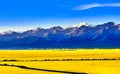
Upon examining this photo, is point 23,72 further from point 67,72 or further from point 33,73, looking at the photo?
point 67,72

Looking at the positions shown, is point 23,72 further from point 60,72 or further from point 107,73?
point 107,73

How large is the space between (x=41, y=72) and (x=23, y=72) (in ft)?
6.29

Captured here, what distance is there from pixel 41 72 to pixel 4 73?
3.93m

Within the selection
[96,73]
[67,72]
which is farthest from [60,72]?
[96,73]

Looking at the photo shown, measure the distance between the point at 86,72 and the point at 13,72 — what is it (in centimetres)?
785

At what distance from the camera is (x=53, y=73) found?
45.8 metres

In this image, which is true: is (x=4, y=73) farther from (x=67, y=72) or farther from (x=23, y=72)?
(x=67, y=72)

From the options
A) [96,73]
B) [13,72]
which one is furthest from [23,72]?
[96,73]

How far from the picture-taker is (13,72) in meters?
47.7

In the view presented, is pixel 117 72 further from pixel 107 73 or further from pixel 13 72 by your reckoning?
pixel 13 72

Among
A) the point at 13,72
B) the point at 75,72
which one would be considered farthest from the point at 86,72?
the point at 13,72

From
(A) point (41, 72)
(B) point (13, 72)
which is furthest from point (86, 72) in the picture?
(B) point (13, 72)

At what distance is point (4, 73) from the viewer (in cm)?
4638

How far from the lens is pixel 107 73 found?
46.4 m
